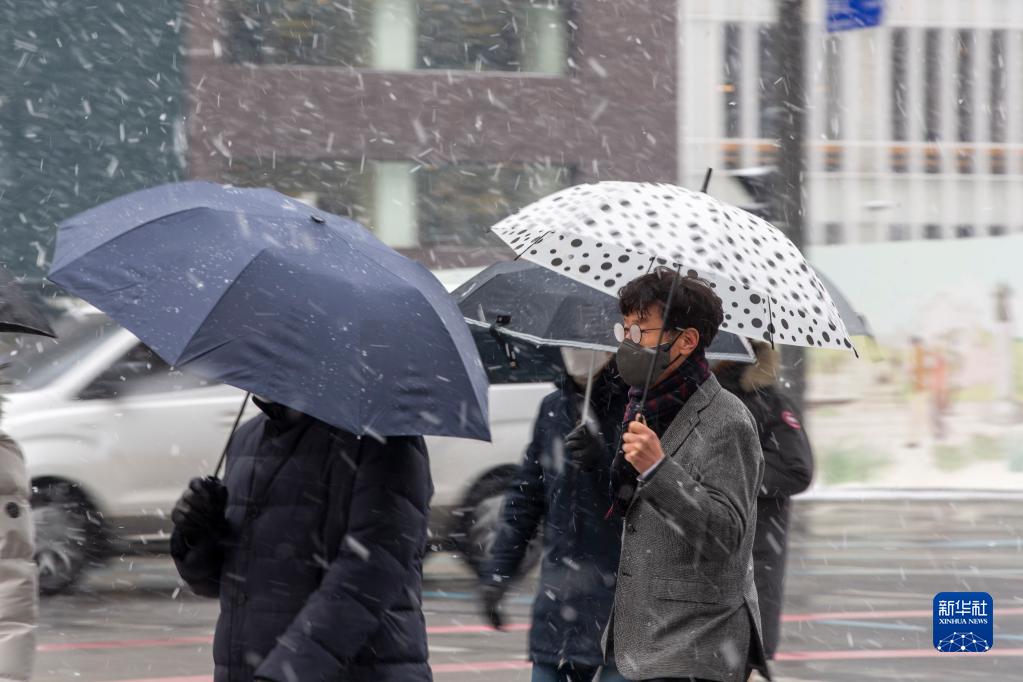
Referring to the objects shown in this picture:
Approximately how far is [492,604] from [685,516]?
132cm

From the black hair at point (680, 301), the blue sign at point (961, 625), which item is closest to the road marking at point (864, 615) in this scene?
the blue sign at point (961, 625)

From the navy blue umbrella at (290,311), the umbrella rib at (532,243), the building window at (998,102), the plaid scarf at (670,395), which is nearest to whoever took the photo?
the navy blue umbrella at (290,311)

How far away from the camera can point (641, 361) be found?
3945 millimetres

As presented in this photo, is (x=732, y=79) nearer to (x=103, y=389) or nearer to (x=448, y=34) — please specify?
(x=448, y=34)

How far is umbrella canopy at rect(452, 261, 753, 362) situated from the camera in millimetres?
4906

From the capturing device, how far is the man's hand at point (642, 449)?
3689mm

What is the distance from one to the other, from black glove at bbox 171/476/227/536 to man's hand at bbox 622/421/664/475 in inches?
35.7

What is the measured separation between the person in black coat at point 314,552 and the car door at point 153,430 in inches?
259

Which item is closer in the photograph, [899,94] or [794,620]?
[794,620]

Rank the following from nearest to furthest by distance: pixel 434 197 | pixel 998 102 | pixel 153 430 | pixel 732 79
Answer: pixel 153 430, pixel 434 197, pixel 732 79, pixel 998 102

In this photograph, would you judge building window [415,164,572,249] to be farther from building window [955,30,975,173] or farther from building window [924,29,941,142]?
building window [955,30,975,173]

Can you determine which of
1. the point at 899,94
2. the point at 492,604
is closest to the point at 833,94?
the point at 899,94

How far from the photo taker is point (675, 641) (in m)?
3.73

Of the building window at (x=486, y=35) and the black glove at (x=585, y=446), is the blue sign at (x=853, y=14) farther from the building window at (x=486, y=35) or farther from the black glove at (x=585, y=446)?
the building window at (x=486, y=35)
